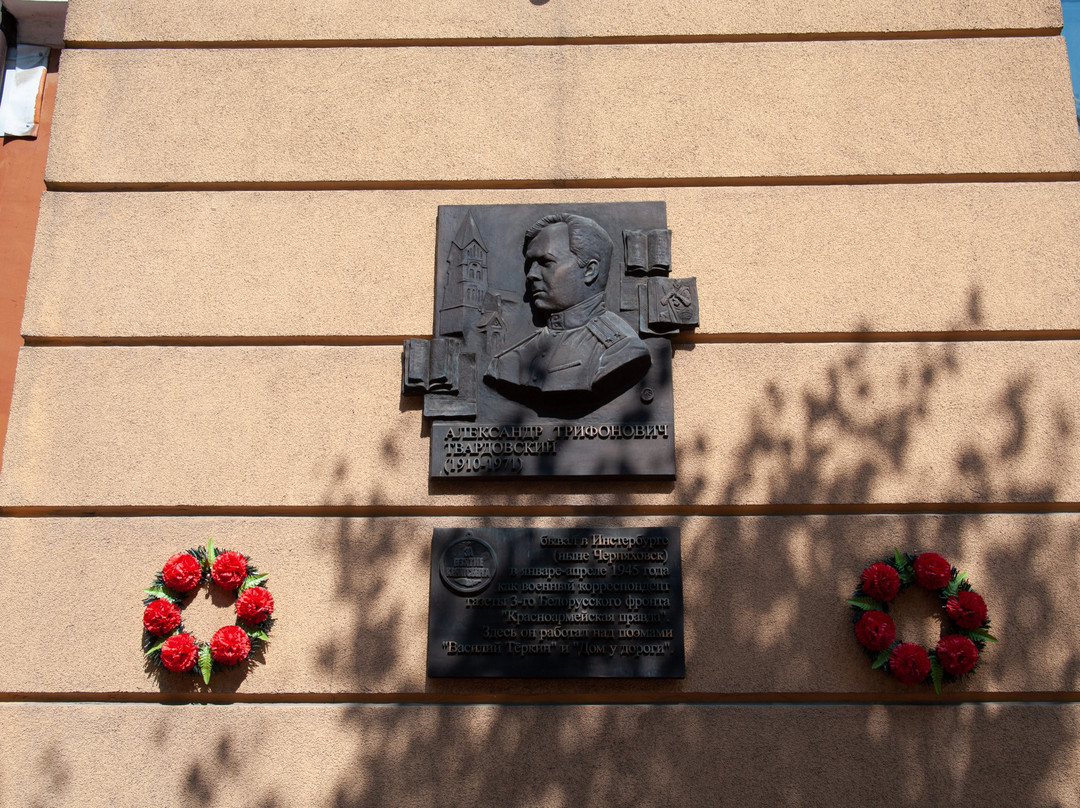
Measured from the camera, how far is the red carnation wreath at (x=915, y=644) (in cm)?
408

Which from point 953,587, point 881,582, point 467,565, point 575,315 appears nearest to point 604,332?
point 575,315

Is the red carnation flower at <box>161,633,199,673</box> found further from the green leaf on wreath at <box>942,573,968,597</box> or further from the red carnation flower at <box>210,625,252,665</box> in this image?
the green leaf on wreath at <box>942,573,968,597</box>

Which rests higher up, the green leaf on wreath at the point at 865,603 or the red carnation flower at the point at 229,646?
the green leaf on wreath at the point at 865,603

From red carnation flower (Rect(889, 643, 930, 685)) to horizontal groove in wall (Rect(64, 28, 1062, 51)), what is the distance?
11.7ft

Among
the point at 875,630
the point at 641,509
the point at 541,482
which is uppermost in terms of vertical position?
the point at 541,482

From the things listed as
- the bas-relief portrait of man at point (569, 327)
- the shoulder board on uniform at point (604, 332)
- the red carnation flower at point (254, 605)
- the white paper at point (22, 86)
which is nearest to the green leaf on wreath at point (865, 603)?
the bas-relief portrait of man at point (569, 327)

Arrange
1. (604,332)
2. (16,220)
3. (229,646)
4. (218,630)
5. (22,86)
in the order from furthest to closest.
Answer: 1. (22,86)
2. (16,220)
3. (604,332)
4. (218,630)
5. (229,646)

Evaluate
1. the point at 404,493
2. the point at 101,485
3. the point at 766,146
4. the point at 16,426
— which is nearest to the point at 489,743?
the point at 404,493

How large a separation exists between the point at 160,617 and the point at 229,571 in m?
0.38

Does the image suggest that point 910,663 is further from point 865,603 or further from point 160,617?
point 160,617

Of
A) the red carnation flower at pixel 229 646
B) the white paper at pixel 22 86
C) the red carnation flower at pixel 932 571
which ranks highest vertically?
the white paper at pixel 22 86

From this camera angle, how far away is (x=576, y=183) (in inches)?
199

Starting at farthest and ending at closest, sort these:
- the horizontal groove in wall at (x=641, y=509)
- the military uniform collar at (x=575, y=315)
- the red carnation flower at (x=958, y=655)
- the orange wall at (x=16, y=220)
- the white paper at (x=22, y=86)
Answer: the white paper at (x=22, y=86) → the orange wall at (x=16, y=220) → the military uniform collar at (x=575, y=315) → the horizontal groove in wall at (x=641, y=509) → the red carnation flower at (x=958, y=655)

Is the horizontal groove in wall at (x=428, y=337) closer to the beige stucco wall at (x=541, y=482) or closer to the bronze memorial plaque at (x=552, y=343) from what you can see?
the beige stucco wall at (x=541, y=482)
